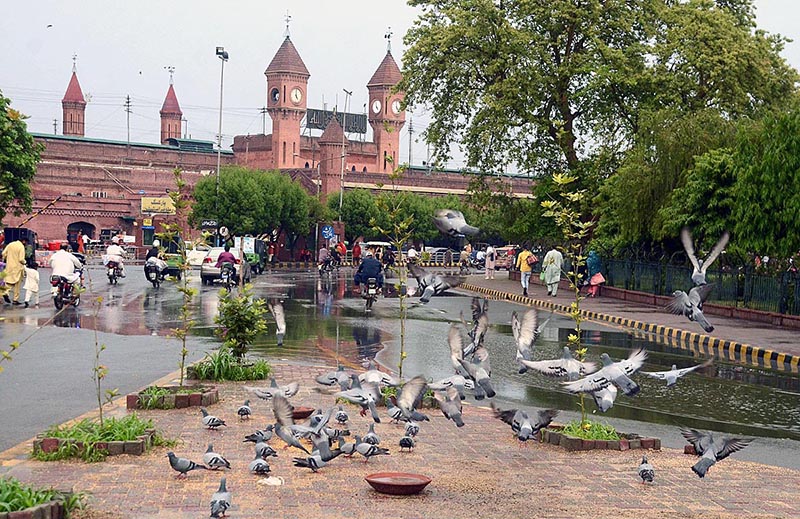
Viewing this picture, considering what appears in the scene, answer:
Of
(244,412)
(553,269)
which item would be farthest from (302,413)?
(553,269)

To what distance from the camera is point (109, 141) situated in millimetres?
90500

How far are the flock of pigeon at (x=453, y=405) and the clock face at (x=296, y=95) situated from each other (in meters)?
95.8

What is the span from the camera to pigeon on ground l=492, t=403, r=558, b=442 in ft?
26.3

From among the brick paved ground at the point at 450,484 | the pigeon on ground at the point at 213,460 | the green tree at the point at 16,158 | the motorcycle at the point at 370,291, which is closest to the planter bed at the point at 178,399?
the brick paved ground at the point at 450,484

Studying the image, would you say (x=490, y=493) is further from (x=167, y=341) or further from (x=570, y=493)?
(x=167, y=341)

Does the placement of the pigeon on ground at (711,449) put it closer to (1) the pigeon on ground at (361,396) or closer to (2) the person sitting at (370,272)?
(1) the pigeon on ground at (361,396)

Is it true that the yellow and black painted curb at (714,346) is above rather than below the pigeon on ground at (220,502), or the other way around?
below

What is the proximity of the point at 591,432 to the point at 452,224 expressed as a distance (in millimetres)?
2540

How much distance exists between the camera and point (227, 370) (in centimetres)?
1160

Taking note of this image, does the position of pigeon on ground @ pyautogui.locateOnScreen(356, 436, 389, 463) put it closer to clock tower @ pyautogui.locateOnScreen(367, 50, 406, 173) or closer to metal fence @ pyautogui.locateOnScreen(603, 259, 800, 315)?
metal fence @ pyautogui.locateOnScreen(603, 259, 800, 315)

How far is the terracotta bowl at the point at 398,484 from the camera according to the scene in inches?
265

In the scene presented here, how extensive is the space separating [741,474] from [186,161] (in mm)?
87222

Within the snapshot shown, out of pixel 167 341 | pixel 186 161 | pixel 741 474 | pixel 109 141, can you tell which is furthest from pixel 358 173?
pixel 741 474

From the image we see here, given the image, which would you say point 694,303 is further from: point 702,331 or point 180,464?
point 702,331
